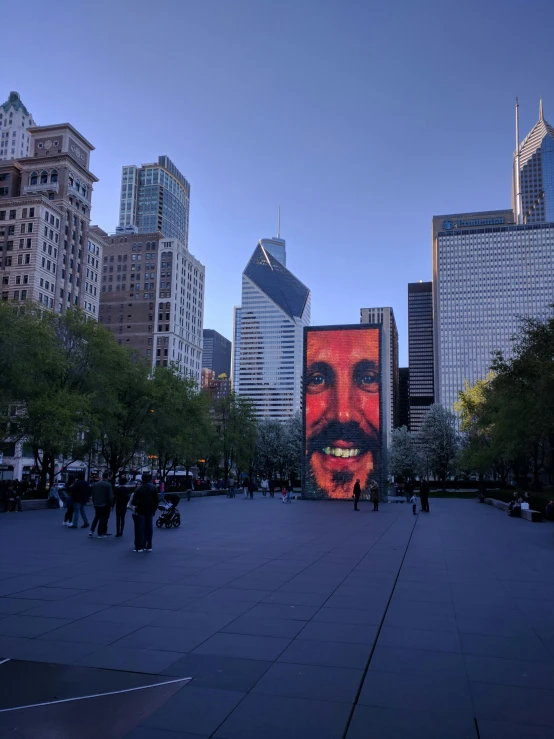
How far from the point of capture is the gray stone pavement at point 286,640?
5.05 metres

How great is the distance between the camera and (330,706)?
5.25 metres

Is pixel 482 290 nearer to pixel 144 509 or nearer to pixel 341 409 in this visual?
pixel 341 409

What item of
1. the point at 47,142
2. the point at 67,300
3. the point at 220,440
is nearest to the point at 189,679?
the point at 220,440

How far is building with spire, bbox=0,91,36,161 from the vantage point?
18275cm

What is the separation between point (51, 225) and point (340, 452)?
72.3 meters

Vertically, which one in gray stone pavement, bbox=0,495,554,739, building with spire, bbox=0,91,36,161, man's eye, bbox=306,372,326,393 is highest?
building with spire, bbox=0,91,36,161

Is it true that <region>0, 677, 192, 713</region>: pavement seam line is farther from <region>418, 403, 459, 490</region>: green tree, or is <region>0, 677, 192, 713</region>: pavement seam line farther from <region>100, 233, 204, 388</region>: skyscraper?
<region>100, 233, 204, 388</region>: skyscraper

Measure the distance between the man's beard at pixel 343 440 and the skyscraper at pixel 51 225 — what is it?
55280 mm

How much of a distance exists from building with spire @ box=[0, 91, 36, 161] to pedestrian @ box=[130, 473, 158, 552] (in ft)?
633

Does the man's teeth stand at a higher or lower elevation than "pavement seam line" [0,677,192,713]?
higher

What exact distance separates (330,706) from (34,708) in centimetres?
250

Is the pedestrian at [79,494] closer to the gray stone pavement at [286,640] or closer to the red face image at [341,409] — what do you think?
the gray stone pavement at [286,640]

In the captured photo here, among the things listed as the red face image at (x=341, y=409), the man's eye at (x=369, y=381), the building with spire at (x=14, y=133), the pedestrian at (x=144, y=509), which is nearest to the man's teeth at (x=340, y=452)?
the red face image at (x=341, y=409)

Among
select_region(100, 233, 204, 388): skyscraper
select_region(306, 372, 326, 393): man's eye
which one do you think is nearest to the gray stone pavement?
select_region(306, 372, 326, 393): man's eye
